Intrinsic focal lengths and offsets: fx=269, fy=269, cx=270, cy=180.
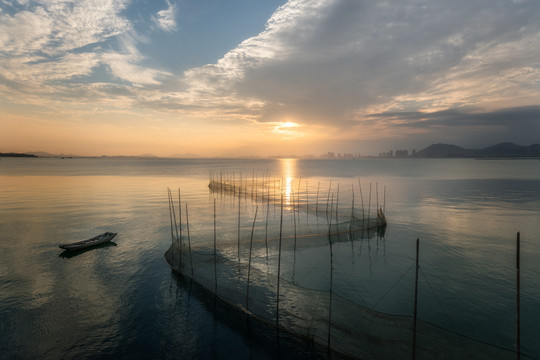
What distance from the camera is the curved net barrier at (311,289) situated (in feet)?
20.6

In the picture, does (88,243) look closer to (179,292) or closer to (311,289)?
(179,292)

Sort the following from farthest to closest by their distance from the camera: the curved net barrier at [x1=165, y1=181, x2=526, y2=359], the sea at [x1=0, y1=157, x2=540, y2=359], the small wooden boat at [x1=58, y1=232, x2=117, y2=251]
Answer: the small wooden boat at [x1=58, y1=232, x2=117, y2=251] < the sea at [x1=0, y1=157, x2=540, y2=359] < the curved net barrier at [x1=165, y1=181, x2=526, y2=359]

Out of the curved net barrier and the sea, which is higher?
the curved net barrier

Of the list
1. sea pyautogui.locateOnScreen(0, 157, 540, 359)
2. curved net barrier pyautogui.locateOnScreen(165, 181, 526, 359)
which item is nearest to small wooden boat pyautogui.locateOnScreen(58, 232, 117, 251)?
sea pyautogui.locateOnScreen(0, 157, 540, 359)

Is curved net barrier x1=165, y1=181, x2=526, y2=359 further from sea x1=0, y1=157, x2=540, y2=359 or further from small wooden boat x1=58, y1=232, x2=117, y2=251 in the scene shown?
small wooden boat x1=58, y1=232, x2=117, y2=251

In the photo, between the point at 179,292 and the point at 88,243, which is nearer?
the point at 179,292

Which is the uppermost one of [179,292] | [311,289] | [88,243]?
[311,289]

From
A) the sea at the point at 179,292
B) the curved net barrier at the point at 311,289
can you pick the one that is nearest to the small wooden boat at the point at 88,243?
the sea at the point at 179,292

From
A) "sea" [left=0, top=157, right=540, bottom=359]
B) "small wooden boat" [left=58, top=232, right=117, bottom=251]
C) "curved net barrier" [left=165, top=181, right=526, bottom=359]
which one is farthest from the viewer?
"small wooden boat" [left=58, top=232, right=117, bottom=251]

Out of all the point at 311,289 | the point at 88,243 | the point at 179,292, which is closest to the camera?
the point at 311,289

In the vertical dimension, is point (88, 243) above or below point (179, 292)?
above

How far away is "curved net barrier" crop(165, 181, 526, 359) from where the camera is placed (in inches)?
247

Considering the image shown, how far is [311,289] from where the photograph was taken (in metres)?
8.59

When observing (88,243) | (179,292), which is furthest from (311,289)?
(88,243)
